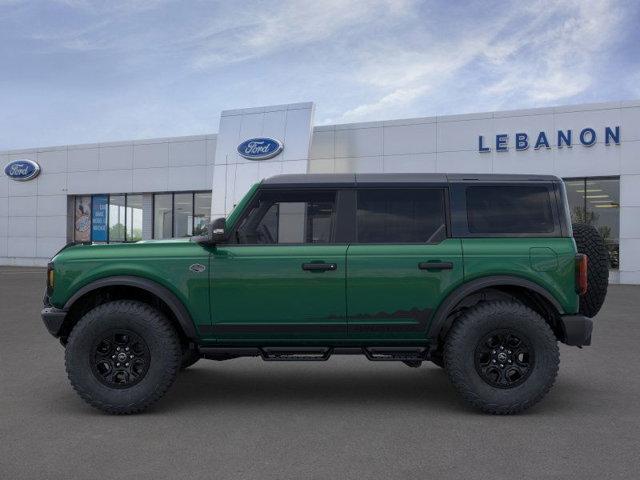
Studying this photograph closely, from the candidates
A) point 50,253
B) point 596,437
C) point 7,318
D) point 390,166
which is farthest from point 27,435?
point 50,253

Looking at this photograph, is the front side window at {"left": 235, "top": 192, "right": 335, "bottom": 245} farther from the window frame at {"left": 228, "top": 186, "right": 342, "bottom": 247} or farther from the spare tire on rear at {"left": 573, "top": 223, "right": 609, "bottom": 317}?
the spare tire on rear at {"left": 573, "top": 223, "right": 609, "bottom": 317}

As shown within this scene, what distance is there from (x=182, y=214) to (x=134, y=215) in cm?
298

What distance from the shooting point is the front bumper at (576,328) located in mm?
5160

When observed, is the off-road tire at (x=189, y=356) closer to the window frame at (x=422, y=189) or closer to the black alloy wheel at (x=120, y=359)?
the black alloy wheel at (x=120, y=359)

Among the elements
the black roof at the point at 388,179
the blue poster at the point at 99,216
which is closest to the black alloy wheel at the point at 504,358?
the black roof at the point at 388,179

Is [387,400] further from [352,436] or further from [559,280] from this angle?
[559,280]

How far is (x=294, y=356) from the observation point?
529 centimetres

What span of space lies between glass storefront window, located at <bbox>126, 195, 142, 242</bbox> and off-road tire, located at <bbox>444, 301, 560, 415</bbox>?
27.7m

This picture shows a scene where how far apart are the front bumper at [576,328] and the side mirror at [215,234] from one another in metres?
2.83

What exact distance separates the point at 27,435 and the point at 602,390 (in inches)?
193

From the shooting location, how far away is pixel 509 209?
5387 millimetres

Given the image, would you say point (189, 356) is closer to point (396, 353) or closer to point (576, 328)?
point (396, 353)

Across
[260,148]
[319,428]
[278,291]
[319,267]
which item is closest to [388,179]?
[319,267]

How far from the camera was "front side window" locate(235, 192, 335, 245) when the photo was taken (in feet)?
17.5
